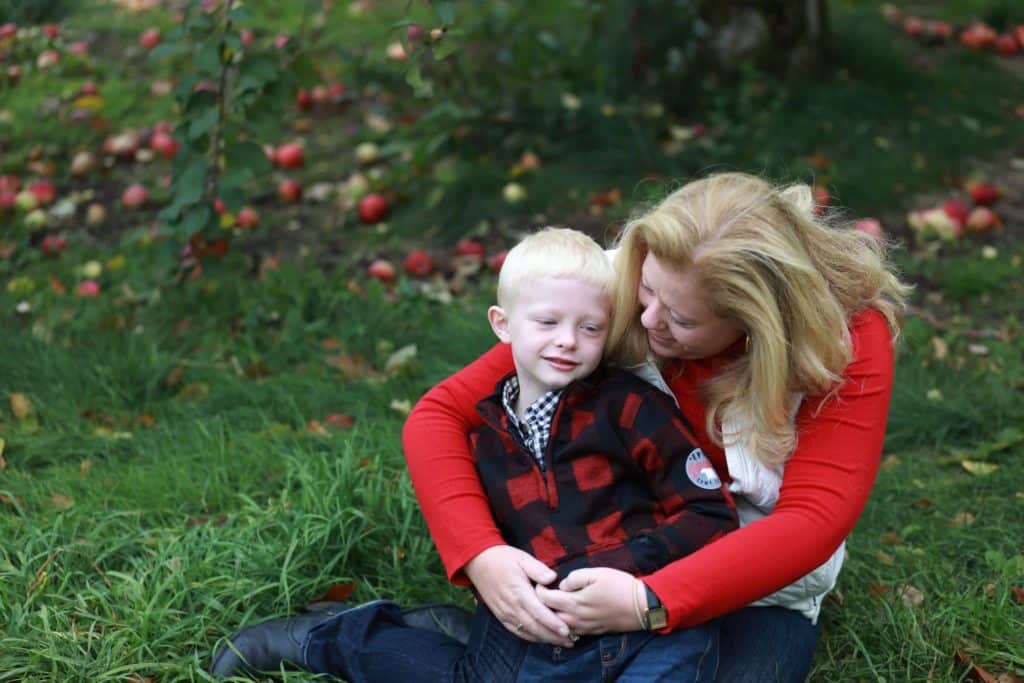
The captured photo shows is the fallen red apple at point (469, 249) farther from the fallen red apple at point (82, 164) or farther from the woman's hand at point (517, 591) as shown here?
the woman's hand at point (517, 591)

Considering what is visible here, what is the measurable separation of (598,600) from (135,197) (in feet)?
11.4

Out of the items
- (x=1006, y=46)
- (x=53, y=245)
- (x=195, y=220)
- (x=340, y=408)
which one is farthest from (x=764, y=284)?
(x=1006, y=46)

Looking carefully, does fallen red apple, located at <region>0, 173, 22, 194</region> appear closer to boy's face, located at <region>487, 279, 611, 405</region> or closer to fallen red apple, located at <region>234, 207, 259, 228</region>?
fallen red apple, located at <region>234, 207, 259, 228</region>

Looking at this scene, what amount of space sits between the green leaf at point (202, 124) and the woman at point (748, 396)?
1.82 meters

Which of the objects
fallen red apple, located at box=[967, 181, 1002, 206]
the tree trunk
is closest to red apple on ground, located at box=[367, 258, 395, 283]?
the tree trunk

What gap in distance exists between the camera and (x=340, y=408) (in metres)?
3.41

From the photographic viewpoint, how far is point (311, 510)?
106 inches

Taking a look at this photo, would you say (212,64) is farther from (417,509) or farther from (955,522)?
(955,522)

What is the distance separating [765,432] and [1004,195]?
328 cm

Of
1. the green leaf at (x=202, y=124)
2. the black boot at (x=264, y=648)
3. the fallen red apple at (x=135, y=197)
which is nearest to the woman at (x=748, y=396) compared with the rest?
the black boot at (x=264, y=648)

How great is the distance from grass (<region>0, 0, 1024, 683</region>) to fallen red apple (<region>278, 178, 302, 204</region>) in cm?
7

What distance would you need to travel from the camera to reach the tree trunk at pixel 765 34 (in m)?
5.27

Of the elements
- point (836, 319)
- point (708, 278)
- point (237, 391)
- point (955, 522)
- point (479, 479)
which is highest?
point (708, 278)

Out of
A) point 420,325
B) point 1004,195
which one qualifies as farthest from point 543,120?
point 1004,195
